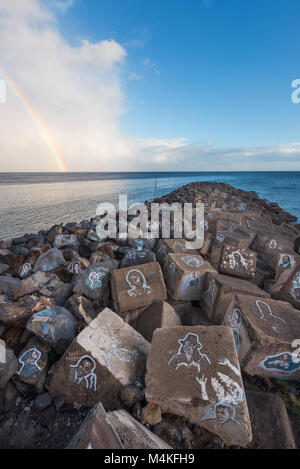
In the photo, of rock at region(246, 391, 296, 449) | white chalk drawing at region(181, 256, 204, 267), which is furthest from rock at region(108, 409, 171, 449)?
white chalk drawing at region(181, 256, 204, 267)

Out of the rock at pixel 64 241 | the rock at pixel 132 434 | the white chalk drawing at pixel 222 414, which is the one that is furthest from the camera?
the rock at pixel 64 241

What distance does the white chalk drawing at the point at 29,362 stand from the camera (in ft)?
6.47

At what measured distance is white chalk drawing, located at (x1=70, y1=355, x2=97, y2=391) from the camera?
1.92m

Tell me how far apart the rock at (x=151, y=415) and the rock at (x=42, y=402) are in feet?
2.99

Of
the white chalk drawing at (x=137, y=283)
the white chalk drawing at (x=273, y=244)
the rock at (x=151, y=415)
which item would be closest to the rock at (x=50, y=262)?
the white chalk drawing at (x=137, y=283)

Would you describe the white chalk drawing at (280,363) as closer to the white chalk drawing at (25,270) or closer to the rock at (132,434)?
the rock at (132,434)

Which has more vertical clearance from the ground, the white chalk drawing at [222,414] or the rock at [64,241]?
the rock at [64,241]

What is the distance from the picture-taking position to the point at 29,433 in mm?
1703

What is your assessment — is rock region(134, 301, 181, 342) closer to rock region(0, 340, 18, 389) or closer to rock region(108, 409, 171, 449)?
rock region(108, 409, 171, 449)

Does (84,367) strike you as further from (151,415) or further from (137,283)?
(137,283)

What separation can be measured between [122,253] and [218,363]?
3029 millimetres

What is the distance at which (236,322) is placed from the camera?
2.37 meters

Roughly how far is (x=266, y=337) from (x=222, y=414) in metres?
0.84
